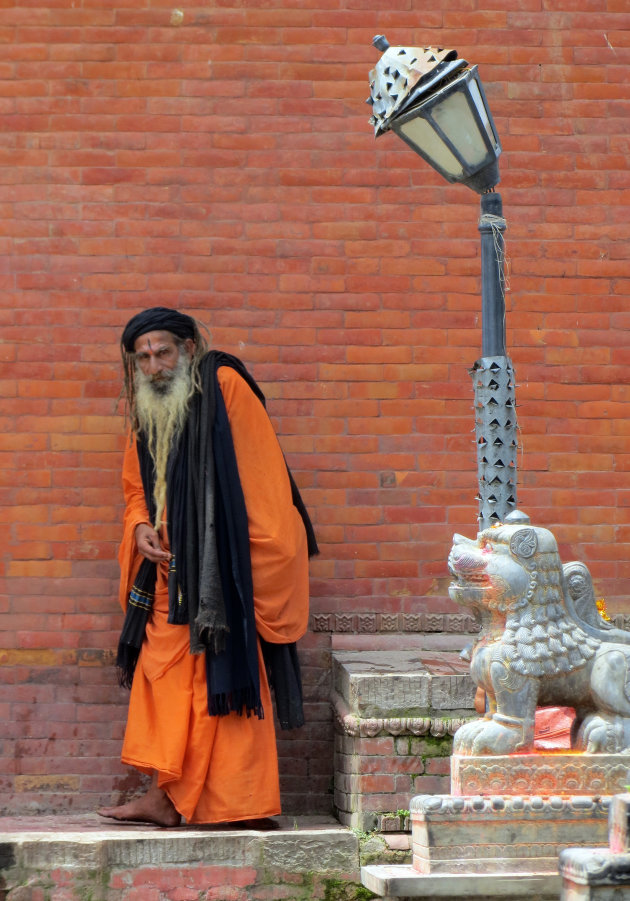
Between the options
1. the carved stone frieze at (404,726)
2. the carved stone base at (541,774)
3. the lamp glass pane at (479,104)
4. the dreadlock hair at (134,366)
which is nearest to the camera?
the carved stone base at (541,774)

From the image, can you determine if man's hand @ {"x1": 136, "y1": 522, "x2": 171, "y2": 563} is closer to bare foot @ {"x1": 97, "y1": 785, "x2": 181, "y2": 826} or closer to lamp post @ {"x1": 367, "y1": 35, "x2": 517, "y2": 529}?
bare foot @ {"x1": 97, "y1": 785, "x2": 181, "y2": 826}

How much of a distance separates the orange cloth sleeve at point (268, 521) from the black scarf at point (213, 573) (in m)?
0.07

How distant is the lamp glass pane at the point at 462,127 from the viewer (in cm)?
431

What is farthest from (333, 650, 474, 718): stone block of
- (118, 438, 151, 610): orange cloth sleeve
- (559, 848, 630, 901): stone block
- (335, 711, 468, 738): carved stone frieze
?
(559, 848, 630, 901): stone block

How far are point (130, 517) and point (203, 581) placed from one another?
1.90ft

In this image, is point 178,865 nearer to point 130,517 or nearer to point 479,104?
point 130,517

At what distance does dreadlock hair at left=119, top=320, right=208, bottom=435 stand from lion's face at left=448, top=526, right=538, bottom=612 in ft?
6.36

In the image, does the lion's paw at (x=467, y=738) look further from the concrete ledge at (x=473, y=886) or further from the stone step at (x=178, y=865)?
the stone step at (x=178, y=865)

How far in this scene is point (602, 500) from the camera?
629 centimetres

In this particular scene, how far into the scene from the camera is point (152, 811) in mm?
5453

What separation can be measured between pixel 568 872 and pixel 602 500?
2.83m

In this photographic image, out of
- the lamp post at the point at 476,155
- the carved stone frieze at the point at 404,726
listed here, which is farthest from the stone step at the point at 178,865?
the lamp post at the point at 476,155

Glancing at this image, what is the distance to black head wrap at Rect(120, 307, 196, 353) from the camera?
5754mm

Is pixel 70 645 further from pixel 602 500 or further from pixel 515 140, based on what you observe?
pixel 515 140
